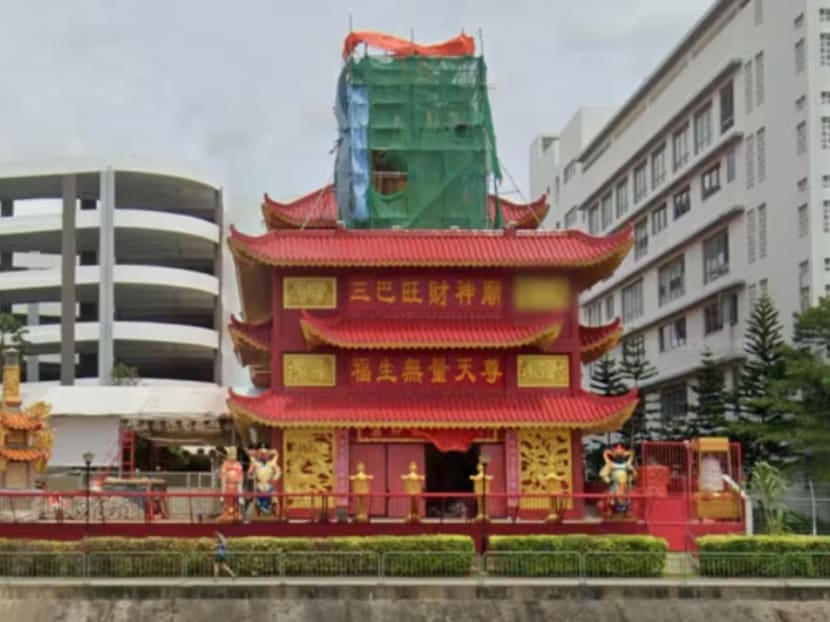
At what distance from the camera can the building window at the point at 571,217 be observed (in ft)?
312

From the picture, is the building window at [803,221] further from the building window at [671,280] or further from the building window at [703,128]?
the building window at [671,280]

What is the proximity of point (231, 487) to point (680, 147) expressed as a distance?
4145 centimetres

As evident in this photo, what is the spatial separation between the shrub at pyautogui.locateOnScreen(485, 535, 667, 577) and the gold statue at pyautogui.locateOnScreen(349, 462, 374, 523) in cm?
491

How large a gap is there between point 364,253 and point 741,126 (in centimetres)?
2751

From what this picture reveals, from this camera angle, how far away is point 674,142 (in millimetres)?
72250

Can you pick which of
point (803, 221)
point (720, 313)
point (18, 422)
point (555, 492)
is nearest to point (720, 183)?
point (720, 313)

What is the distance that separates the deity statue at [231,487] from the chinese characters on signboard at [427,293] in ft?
20.9

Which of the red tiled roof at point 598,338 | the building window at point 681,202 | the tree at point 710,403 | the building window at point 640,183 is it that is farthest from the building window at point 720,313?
the red tiled roof at point 598,338

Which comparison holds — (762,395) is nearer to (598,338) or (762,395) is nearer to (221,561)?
(598,338)

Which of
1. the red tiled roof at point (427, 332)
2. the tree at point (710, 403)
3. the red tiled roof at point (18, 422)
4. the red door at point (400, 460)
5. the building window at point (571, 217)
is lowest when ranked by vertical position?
the red door at point (400, 460)

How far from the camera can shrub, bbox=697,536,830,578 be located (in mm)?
32438

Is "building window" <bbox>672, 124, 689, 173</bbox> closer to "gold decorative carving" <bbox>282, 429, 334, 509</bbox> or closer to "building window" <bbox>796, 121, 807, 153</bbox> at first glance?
"building window" <bbox>796, 121, 807, 153</bbox>

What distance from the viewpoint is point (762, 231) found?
196ft

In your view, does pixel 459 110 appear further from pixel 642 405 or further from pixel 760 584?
pixel 642 405
